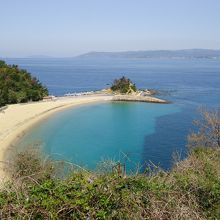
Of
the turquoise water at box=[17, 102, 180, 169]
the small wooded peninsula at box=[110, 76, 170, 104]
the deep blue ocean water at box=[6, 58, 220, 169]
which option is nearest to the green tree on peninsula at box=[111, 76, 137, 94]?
the small wooded peninsula at box=[110, 76, 170, 104]

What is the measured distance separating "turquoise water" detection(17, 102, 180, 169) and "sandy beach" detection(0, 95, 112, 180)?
124 cm

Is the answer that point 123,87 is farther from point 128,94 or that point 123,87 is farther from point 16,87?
point 16,87

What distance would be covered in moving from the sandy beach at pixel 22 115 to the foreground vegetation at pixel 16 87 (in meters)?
2.48

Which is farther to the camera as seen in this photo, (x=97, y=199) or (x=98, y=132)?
(x=98, y=132)

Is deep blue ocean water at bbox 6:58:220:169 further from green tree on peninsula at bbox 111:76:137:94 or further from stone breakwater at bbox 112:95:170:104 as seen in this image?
green tree on peninsula at bbox 111:76:137:94

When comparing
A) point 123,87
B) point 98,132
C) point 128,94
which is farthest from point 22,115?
point 123,87

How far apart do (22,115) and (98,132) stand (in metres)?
10.8

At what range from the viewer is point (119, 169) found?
8164mm

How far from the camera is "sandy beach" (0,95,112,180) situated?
3630 centimetres

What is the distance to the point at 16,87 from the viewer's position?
2283 inches

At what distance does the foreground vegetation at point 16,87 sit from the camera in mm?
54875

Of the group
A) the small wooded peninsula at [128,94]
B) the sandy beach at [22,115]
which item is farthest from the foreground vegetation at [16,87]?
the small wooded peninsula at [128,94]

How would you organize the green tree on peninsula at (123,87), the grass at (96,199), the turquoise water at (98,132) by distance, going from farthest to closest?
1. the green tree on peninsula at (123,87)
2. the turquoise water at (98,132)
3. the grass at (96,199)

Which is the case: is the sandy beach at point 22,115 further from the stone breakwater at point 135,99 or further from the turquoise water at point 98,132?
the stone breakwater at point 135,99
